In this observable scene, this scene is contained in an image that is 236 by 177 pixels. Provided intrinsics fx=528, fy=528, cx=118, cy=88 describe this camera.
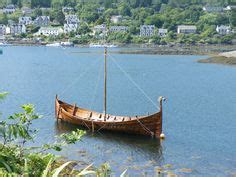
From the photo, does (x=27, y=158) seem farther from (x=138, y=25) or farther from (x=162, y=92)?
(x=138, y=25)

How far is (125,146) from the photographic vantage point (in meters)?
27.7

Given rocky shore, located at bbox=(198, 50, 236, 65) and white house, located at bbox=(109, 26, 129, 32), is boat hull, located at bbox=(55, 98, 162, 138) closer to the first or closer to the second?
rocky shore, located at bbox=(198, 50, 236, 65)

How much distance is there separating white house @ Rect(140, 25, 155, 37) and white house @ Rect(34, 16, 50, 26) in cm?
3853

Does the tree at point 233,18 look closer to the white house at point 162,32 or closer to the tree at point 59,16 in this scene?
the white house at point 162,32

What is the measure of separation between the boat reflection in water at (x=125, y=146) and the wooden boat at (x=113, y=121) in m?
0.36

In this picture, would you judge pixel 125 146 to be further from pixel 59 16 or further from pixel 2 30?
pixel 59 16

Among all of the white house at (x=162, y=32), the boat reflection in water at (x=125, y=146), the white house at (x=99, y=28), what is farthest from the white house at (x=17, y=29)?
the boat reflection in water at (x=125, y=146)

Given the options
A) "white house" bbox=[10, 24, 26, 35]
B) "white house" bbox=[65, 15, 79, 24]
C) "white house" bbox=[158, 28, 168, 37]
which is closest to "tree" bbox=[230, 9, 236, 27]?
"white house" bbox=[158, 28, 168, 37]

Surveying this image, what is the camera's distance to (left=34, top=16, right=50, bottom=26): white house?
192750 mm

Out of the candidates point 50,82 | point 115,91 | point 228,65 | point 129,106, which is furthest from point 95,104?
point 228,65

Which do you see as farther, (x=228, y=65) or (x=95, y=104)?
(x=228, y=65)

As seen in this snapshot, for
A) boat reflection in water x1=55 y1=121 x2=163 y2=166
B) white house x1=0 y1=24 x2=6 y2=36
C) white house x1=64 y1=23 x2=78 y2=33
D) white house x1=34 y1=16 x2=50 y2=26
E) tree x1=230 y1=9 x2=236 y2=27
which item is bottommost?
white house x1=0 y1=24 x2=6 y2=36

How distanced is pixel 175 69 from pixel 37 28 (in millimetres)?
109467

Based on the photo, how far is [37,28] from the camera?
18275 cm
